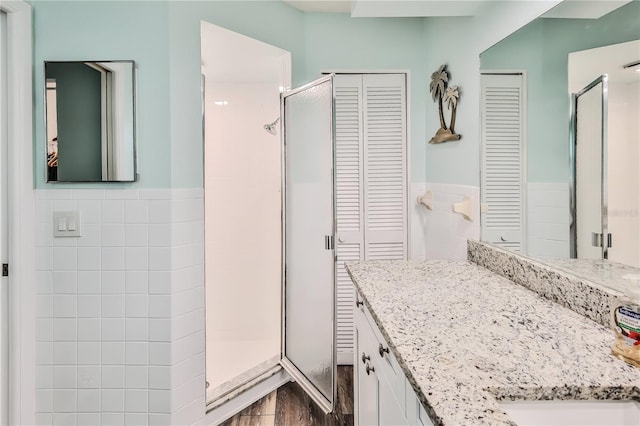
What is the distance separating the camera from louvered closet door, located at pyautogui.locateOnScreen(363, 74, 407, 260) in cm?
275

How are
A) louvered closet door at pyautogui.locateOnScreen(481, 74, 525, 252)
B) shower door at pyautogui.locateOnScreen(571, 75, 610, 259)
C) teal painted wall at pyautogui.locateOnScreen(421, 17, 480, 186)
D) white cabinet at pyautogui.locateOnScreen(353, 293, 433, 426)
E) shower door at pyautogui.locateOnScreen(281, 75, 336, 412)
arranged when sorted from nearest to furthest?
1. white cabinet at pyautogui.locateOnScreen(353, 293, 433, 426)
2. shower door at pyautogui.locateOnScreen(571, 75, 610, 259)
3. louvered closet door at pyautogui.locateOnScreen(481, 74, 525, 252)
4. teal painted wall at pyautogui.locateOnScreen(421, 17, 480, 186)
5. shower door at pyautogui.locateOnScreen(281, 75, 336, 412)

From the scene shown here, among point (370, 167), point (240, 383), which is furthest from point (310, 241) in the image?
point (240, 383)

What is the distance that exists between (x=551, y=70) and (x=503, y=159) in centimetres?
46

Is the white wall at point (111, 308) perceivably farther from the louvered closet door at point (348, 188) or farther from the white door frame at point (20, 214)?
the louvered closet door at point (348, 188)

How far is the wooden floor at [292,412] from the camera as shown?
213cm

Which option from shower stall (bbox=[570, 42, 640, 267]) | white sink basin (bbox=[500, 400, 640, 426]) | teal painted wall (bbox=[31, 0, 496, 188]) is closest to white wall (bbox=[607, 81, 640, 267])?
shower stall (bbox=[570, 42, 640, 267])

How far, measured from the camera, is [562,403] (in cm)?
74

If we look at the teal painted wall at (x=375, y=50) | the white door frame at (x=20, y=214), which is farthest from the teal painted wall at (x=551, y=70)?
the white door frame at (x=20, y=214)

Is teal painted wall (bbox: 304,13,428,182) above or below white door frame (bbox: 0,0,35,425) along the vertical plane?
above

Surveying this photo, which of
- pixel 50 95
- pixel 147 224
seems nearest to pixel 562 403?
pixel 147 224

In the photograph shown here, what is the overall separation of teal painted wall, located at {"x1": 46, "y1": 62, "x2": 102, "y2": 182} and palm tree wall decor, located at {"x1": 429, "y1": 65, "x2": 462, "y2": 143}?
1.86 meters

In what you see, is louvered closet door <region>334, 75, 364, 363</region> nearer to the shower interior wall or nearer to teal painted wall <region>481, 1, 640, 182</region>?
the shower interior wall

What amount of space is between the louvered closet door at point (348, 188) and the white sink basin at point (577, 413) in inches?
80.1

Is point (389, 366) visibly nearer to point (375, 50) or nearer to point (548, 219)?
point (548, 219)
